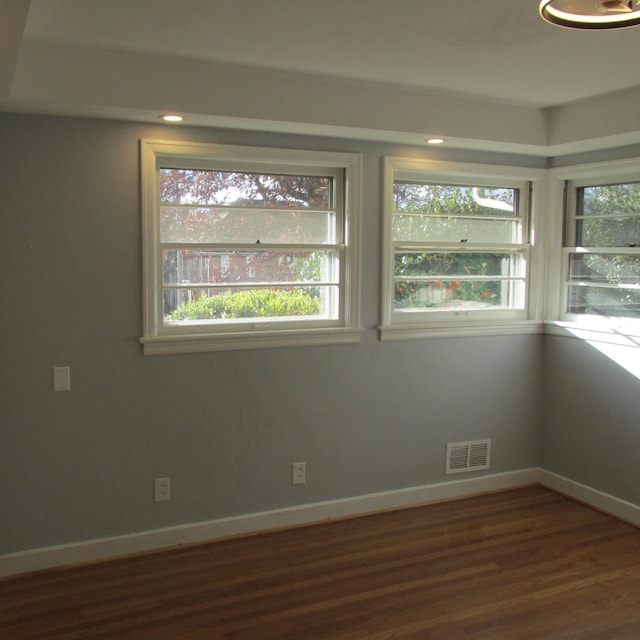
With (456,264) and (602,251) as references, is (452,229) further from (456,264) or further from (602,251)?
(602,251)

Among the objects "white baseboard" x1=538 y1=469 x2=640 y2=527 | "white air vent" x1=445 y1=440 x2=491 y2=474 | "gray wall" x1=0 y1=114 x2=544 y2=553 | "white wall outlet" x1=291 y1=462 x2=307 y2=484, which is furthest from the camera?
"white air vent" x1=445 y1=440 x2=491 y2=474

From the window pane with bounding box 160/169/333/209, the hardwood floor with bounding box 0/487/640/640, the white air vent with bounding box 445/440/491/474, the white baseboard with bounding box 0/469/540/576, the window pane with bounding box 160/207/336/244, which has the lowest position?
the hardwood floor with bounding box 0/487/640/640

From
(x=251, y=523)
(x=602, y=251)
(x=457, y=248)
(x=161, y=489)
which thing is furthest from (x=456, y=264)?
(x=161, y=489)

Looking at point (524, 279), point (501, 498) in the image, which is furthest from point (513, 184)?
point (501, 498)

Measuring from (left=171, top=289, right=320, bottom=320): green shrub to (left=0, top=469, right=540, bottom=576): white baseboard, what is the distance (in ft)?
3.67

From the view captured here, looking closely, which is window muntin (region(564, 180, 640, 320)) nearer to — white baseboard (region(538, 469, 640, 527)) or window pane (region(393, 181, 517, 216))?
window pane (region(393, 181, 517, 216))

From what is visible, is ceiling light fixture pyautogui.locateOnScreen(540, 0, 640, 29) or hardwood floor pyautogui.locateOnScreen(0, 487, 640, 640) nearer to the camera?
ceiling light fixture pyautogui.locateOnScreen(540, 0, 640, 29)

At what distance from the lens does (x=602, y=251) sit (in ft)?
13.7

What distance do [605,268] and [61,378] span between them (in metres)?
3.22

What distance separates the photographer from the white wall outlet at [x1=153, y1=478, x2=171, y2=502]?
355 centimetres

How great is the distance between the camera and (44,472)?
332cm

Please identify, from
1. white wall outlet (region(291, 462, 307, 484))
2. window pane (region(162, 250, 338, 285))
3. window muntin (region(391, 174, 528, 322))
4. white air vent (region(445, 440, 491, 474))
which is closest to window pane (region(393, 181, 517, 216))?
window muntin (region(391, 174, 528, 322))

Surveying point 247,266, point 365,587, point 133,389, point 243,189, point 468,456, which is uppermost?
point 243,189

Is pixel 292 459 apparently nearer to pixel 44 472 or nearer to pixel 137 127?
pixel 44 472
